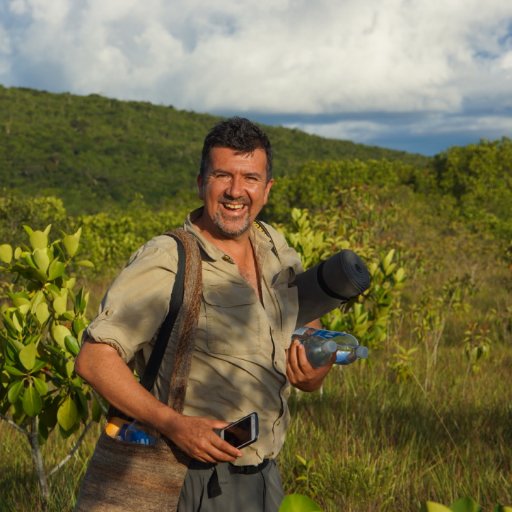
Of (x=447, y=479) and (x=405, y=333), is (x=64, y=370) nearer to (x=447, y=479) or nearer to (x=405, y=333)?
(x=447, y=479)

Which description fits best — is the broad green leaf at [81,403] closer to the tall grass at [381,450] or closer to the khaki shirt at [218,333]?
the tall grass at [381,450]

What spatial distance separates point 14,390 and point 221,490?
1032 mm

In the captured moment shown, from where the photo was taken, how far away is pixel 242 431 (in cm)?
170

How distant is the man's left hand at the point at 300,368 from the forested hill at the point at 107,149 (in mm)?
35390

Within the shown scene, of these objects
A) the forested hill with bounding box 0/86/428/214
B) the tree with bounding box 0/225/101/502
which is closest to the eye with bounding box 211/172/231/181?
the tree with bounding box 0/225/101/502

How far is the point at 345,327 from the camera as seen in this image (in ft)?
15.4

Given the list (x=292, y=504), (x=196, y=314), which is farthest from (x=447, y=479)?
(x=292, y=504)

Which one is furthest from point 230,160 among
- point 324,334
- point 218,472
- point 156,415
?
point 218,472

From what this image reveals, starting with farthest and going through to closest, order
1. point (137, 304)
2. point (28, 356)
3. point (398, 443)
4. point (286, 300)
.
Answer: point (398, 443) → point (28, 356) → point (286, 300) → point (137, 304)

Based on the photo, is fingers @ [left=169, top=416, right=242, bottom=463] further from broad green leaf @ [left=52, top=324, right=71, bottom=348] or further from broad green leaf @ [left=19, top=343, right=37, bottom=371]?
broad green leaf @ [left=52, top=324, right=71, bottom=348]

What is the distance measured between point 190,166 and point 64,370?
5750cm

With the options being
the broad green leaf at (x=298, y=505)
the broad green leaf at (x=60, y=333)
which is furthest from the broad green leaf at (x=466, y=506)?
the broad green leaf at (x=60, y=333)

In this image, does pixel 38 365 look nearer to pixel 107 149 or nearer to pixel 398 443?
pixel 398 443

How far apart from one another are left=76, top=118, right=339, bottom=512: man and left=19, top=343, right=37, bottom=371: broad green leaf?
0.76 m
